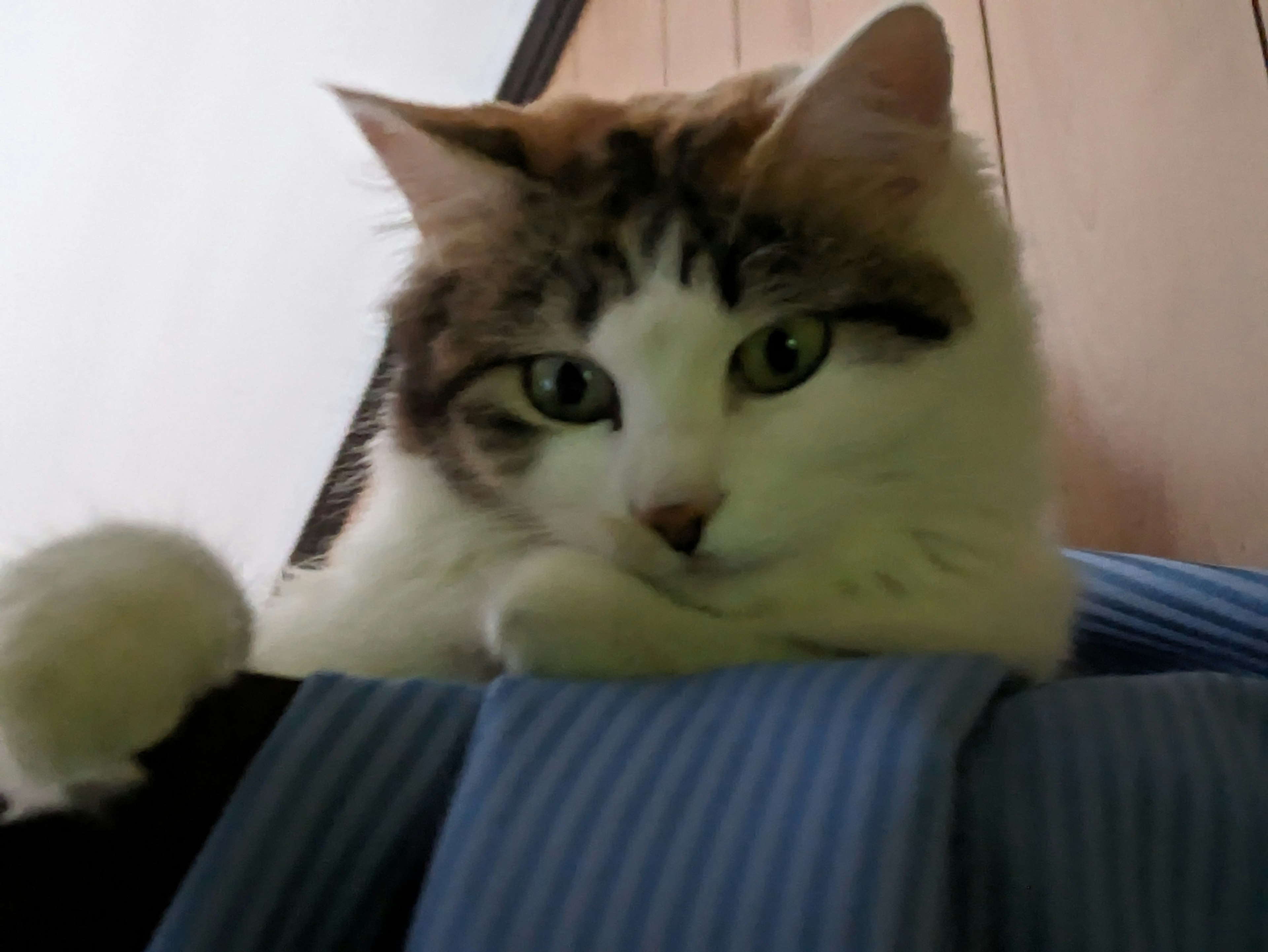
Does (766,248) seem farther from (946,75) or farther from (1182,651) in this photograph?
(1182,651)

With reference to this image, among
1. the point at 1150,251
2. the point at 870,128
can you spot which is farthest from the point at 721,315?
the point at 1150,251

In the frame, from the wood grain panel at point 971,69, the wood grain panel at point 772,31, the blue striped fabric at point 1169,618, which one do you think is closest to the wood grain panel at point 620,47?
the wood grain panel at point 772,31

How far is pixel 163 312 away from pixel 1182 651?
52.1 inches

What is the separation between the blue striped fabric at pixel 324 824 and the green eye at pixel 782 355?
27 centimetres

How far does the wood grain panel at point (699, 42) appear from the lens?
5.90ft

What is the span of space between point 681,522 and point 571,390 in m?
0.13

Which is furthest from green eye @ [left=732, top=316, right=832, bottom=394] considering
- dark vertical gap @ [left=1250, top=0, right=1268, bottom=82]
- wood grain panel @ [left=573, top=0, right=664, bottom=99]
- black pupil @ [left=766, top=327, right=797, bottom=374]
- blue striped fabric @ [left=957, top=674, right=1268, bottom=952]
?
wood grain panel @ [left=573, top=0, right=664, bottom=99]

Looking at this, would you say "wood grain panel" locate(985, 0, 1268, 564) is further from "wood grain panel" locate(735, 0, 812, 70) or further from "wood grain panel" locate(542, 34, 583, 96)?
"wood grain panel" locate(542, 34, 583, 96)

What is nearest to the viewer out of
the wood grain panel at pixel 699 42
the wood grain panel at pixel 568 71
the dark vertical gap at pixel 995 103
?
the dark vertical gap at pixel 995 103

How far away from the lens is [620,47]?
6.81 feet

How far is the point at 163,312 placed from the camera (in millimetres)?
1433

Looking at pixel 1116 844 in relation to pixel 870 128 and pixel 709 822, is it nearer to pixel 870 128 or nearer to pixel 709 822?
pixel 709 822

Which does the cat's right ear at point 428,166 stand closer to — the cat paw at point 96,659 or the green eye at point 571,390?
the green eye at point 571,390

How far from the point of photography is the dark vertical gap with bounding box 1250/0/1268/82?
0.97 m
